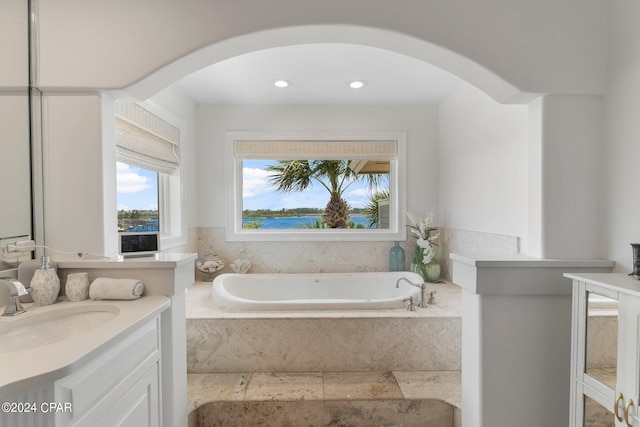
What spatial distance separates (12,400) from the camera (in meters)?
0.77

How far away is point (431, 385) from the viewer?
2.02 metres

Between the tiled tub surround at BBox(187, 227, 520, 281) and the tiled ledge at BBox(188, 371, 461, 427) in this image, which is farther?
the tiled tub surround at BBox(187, 227, 520, 281)

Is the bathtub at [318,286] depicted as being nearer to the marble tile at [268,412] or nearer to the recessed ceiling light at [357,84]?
the marble tile at [268,412]

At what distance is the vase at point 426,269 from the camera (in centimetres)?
326

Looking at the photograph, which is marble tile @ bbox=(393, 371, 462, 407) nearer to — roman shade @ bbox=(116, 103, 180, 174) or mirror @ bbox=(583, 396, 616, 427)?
mirror @ bbox=(583, 396, 616, 427)

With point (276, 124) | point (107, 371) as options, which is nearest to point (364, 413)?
point (107, 371)

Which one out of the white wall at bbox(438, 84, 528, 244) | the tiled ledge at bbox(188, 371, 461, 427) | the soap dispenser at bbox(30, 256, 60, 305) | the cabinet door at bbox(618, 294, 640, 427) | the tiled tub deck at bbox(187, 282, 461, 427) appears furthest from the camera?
the white wall at bbox(438, 84, 528, 244)

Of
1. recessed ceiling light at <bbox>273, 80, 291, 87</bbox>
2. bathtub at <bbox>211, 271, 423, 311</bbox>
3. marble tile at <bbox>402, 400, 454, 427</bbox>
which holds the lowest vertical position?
marble tile at <bbox>402, 400, 454, 427</bbox>

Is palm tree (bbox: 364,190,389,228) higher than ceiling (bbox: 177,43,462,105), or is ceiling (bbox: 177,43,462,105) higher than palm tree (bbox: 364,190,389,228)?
ceiling (bbox: 177,43,462,105)

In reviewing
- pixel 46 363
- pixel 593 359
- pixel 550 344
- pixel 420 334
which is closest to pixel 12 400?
pixel 46 363

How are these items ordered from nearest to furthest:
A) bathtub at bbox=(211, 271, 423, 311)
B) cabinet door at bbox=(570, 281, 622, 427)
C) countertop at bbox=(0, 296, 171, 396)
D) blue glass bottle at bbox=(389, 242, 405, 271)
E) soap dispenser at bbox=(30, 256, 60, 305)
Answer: countertop at bbox=(0, 296, 171, 396) < cabinet door at bbox=(570, 281, 622, 427) < soap dispenser at bbox=(30, 256, 60, 305) < bathtub at bbox=(211, 271, 423, 311) < blue glass bottle at bbox=(389, 242, 405, 271)

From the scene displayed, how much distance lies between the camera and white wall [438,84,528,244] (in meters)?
2.22

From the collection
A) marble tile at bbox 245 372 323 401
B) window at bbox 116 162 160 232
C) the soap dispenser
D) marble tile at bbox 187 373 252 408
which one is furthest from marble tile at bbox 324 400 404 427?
window at bbox 116 162 160 232

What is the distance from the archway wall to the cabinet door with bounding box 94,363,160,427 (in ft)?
4.04
